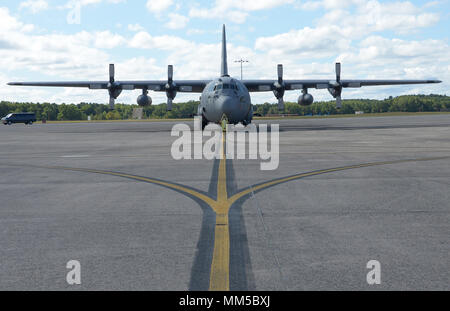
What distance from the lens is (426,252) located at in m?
5.02

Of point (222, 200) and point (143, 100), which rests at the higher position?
point (143, 100)

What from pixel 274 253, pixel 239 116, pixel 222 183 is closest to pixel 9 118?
pixel 239 116

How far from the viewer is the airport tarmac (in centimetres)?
429

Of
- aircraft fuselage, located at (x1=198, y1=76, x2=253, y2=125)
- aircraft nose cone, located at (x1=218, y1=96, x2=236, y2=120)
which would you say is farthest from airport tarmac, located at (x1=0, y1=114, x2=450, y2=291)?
aircraft fuselage, located at (x1=198, y1=76, x2=253, y2=125)

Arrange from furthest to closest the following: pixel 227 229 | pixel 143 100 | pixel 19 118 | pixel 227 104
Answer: pixel 19 118 → pixel 143 100 → pixel 227 104 → pixel 227 229

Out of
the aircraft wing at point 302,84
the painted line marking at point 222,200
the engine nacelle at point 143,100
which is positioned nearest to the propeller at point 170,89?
the engine nacelle at point 143,100

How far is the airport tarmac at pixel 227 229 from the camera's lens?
14.1 ft

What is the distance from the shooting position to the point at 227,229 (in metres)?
6.12

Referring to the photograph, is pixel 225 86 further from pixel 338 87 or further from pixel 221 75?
pixel 338 87

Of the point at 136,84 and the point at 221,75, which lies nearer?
the point at 221,75

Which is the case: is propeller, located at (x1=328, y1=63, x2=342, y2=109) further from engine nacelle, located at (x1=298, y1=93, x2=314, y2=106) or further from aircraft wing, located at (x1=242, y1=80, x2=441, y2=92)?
engine nacelle, located at (x1=298, y1=93, x2=314, y2=106)

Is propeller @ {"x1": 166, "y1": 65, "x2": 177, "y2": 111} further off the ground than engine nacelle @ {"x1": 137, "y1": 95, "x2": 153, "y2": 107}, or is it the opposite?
propeller @ {"x1": 166, "y1": 65, "x2": 177, "y2": 111}

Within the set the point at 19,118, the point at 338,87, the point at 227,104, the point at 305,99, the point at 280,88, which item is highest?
the point at 338,87

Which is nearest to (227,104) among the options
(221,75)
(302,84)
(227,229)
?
(221,75)
